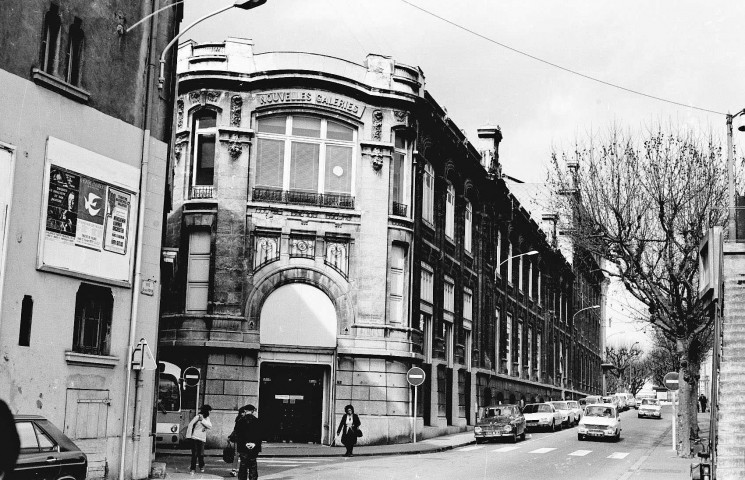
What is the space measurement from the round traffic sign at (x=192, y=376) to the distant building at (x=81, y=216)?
9.01 m

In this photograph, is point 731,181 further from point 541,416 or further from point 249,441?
point 541,416

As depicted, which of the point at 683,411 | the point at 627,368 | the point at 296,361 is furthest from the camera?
the point at 627,368

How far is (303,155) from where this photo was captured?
1358 inches

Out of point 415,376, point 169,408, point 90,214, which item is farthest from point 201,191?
point 90,214

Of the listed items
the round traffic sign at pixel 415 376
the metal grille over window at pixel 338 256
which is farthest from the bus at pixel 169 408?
the round traffic sign at pixel 415 376

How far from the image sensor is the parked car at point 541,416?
44.2 meters

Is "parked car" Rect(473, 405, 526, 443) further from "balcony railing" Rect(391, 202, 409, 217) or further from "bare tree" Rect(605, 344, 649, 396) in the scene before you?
"bare tree" Rect(605, 344, 649, 396)

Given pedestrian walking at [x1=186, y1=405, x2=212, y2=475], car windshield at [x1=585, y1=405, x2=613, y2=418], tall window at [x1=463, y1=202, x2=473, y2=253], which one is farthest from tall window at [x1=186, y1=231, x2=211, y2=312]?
car windshield at [x1=585, y1=405, x2=613, y2=418]

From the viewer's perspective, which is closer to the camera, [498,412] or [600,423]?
[498,412]

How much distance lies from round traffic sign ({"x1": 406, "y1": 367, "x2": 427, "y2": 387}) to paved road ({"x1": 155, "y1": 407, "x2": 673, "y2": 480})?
2.69 meters

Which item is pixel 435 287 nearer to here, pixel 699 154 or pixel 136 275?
pixel 699 154

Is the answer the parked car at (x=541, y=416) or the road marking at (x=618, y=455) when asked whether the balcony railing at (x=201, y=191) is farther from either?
the parked car at (x=541, y=416)

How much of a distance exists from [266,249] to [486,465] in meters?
12.5

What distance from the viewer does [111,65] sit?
68.3ft
